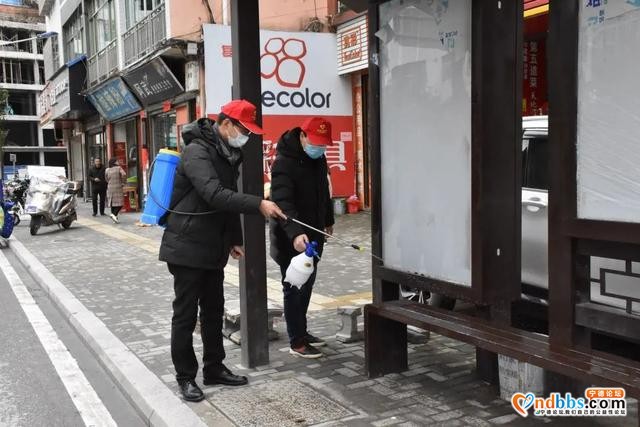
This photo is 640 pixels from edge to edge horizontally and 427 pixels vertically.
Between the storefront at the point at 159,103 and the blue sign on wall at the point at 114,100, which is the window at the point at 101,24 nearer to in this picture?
the blue sign on wall at the point at 114,100

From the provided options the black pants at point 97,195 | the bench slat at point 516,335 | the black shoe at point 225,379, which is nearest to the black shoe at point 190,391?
the black shoe at point 225,379

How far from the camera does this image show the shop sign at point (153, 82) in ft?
56.2

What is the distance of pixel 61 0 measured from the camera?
30.6 meters

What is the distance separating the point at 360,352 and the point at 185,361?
4.97 ft

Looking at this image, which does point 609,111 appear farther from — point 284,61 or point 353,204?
point 353,204

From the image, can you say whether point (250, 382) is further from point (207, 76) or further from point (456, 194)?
point (207, 76)

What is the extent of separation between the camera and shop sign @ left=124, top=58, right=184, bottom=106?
1714 centimetres

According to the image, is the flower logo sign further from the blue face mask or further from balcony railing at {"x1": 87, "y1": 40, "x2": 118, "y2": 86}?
the blue face mask

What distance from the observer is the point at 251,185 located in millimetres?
4602

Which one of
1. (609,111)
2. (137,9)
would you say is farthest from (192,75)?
(609,111)

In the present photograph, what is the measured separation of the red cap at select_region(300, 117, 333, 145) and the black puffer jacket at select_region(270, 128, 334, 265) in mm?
164

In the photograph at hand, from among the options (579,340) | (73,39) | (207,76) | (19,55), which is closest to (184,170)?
(579,340)

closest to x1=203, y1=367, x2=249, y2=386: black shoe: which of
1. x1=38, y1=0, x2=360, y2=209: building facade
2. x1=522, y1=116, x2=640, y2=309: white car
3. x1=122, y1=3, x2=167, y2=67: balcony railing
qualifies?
x1=522, y1=116, x2=640, y2=309: white car

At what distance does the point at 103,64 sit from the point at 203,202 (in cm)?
2140
